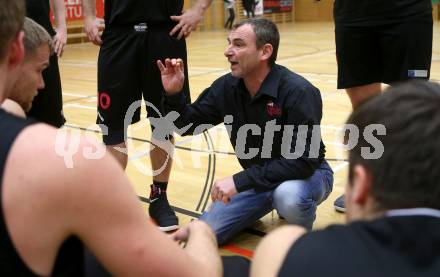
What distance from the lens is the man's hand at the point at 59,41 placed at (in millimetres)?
3160

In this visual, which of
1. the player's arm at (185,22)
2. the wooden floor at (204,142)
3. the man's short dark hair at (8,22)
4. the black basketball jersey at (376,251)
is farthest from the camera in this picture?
the wooden floor at (204,142)

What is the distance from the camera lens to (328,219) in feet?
10.3

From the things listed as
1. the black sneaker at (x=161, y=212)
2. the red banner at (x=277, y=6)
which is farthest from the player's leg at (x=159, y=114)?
the red banner at (x=277, y=6)

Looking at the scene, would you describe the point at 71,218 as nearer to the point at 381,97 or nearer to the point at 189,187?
the point at 381,97

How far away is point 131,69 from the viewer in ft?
10.1

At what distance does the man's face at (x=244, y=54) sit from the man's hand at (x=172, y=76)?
276 mm

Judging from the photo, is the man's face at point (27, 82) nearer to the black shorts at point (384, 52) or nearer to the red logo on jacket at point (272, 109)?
the red logo on jacket at point (272, 109)

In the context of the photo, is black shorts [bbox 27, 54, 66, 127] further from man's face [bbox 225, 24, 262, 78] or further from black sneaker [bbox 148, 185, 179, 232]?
man's face [bbox 225, 24, 262, 78]

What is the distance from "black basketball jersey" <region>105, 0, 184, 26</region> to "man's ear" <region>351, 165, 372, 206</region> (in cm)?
220

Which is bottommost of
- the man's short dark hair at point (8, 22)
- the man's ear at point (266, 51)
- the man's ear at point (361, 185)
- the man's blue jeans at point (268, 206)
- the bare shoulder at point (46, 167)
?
the man's blue jeans at point (268, 206)

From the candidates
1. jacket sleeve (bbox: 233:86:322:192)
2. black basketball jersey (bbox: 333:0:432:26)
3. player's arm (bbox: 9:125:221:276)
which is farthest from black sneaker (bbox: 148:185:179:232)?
player's arm (bbox: 9:125:221:276)

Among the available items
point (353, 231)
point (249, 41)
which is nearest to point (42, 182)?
point (353, 231)

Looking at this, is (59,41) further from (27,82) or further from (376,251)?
(376,251)

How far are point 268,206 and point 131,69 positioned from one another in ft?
3.53
